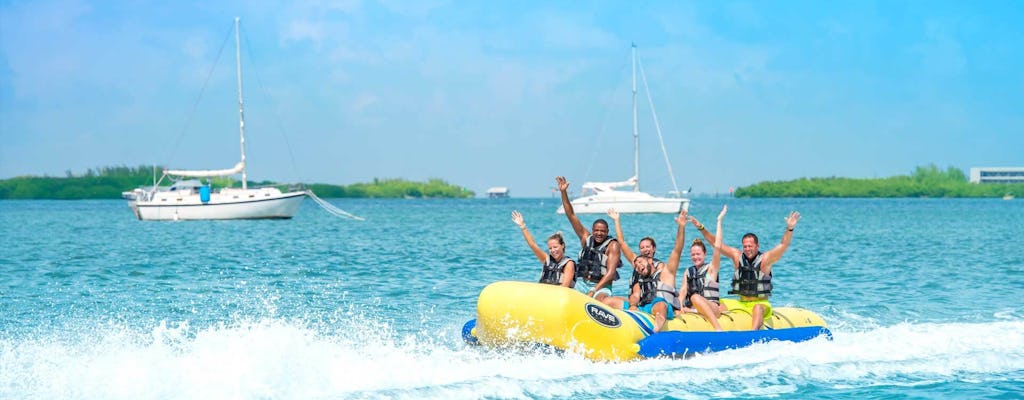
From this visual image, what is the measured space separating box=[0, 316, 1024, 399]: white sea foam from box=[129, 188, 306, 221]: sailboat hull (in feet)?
104

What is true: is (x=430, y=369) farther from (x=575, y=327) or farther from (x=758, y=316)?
(x=758, y=316)

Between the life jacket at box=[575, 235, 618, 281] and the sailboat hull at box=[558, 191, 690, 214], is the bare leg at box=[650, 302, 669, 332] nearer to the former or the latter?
the life jacket at box=[575, 235, 618, 281]

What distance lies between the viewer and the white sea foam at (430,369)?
23.6 ft

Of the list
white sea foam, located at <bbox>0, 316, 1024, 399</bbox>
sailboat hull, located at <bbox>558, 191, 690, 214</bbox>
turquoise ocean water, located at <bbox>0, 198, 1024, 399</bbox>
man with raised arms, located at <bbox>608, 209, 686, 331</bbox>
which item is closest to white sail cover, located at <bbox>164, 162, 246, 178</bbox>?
sailboat hull, located at <bbox>558, 191, 690, 214</bbox>

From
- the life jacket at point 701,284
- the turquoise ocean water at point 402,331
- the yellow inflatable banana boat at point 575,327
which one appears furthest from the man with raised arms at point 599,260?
the turquoise ocean water at point 402,331

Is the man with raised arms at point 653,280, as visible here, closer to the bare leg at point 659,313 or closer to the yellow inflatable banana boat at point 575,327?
the bare leg at point 659,313

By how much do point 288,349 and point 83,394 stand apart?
4.91 feet

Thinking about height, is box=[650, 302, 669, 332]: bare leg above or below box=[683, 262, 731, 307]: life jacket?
below

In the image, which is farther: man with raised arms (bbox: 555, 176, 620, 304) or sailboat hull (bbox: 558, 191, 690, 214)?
sailboat hull (bbox: 558, 191, 690, 214)

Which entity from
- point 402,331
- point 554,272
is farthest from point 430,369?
point 402,331

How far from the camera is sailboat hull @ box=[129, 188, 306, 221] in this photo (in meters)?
40.6

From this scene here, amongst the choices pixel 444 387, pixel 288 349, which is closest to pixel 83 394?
pixel 288 349

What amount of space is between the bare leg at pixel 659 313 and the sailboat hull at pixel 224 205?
3404 cm

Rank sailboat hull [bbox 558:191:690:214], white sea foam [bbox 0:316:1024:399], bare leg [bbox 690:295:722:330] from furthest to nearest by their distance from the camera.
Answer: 1. sailboat hull [bbox 558:191:690:214]
2. bare leg [bbox 690:295:722:330]
3. white sea foam [bbox 0:316:1024:399]
